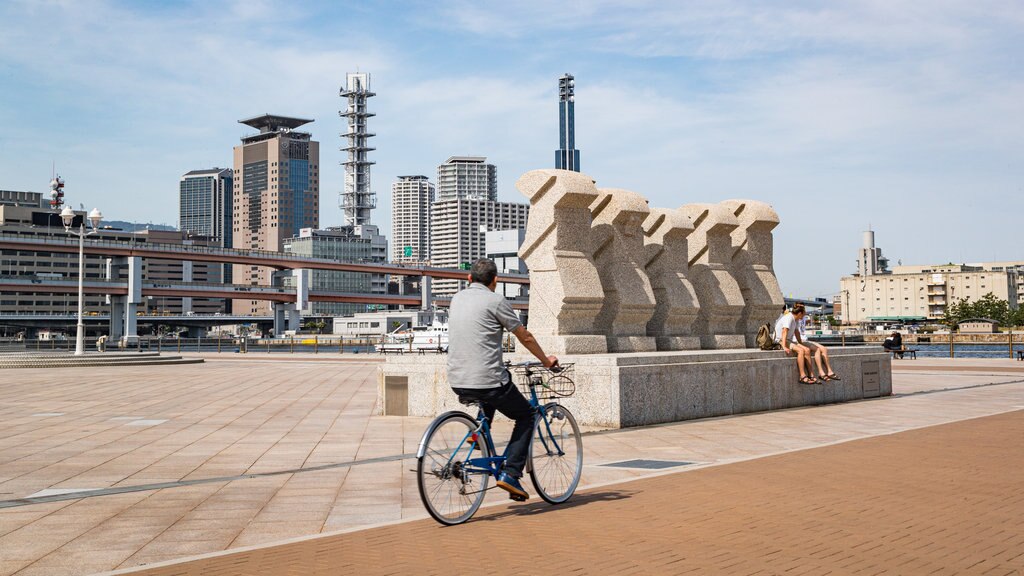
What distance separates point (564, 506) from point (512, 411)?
89cm

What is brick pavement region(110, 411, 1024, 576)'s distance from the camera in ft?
16.0

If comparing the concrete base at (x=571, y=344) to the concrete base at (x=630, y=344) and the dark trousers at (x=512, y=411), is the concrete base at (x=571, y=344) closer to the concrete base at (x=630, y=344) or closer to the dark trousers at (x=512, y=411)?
the concrete base at (x=630, y=344)

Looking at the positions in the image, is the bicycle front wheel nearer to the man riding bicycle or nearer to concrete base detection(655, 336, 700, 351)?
the man riding bicycle

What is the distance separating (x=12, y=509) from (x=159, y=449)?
11.1 feet

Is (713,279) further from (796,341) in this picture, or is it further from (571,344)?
(571,344)

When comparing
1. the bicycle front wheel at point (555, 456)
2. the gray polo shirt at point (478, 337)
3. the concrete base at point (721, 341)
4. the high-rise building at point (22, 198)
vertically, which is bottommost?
the bicycle front wheel at point (555, 456)

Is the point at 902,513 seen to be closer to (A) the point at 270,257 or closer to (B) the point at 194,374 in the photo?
(B) the point at 194,374

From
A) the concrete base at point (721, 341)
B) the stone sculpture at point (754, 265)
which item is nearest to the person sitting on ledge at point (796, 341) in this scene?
the concrete base at point (721, 341)

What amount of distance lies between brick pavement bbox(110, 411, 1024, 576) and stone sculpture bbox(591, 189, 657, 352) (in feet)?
19.4

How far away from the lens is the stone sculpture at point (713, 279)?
639 inches

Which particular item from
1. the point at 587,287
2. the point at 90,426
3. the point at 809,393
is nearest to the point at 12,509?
the point at 90,426

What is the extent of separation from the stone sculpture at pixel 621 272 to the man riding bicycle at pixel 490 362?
734cm

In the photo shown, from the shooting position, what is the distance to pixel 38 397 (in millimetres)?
17984

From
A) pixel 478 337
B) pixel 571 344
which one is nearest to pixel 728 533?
pixel 478 337
